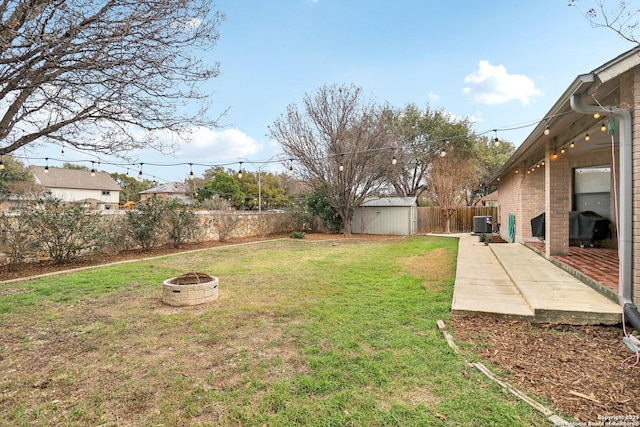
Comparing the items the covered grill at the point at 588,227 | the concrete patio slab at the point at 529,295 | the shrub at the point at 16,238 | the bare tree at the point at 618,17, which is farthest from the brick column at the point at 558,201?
the shrub at the point at 16,238

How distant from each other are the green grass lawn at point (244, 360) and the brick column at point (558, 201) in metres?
2.86

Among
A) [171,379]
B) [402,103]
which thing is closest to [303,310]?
[171,379]

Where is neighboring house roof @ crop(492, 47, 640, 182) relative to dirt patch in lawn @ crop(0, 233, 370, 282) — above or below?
above

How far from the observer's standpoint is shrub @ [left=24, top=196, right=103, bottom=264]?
718 centimetres

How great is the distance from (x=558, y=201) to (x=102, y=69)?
7.80 metres

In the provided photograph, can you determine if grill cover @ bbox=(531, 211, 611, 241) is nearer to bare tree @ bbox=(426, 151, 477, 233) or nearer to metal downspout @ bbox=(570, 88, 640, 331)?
metal downspout @ bbox=(570, 88, 640, 331)

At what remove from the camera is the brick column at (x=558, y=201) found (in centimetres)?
632

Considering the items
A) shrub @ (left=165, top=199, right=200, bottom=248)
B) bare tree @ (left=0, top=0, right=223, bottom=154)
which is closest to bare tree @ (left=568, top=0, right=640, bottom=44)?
bare tree @ (left=0, top=0, right=223, bottom=154)

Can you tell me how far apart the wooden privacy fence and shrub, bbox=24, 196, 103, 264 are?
51.5ft

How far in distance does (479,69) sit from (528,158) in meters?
5.86

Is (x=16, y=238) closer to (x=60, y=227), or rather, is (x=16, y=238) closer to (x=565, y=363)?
(x=60, y=227)

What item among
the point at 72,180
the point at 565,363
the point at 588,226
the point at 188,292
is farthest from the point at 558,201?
the point at 72,180

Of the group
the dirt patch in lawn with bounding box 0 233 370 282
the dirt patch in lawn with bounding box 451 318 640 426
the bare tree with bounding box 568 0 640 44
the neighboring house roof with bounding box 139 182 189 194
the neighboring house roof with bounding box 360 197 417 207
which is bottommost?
the dirt patch in lawn with bounding box 451 318 640 426

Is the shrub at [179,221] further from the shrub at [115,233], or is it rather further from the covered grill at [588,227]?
the covered grill at [588,227]
